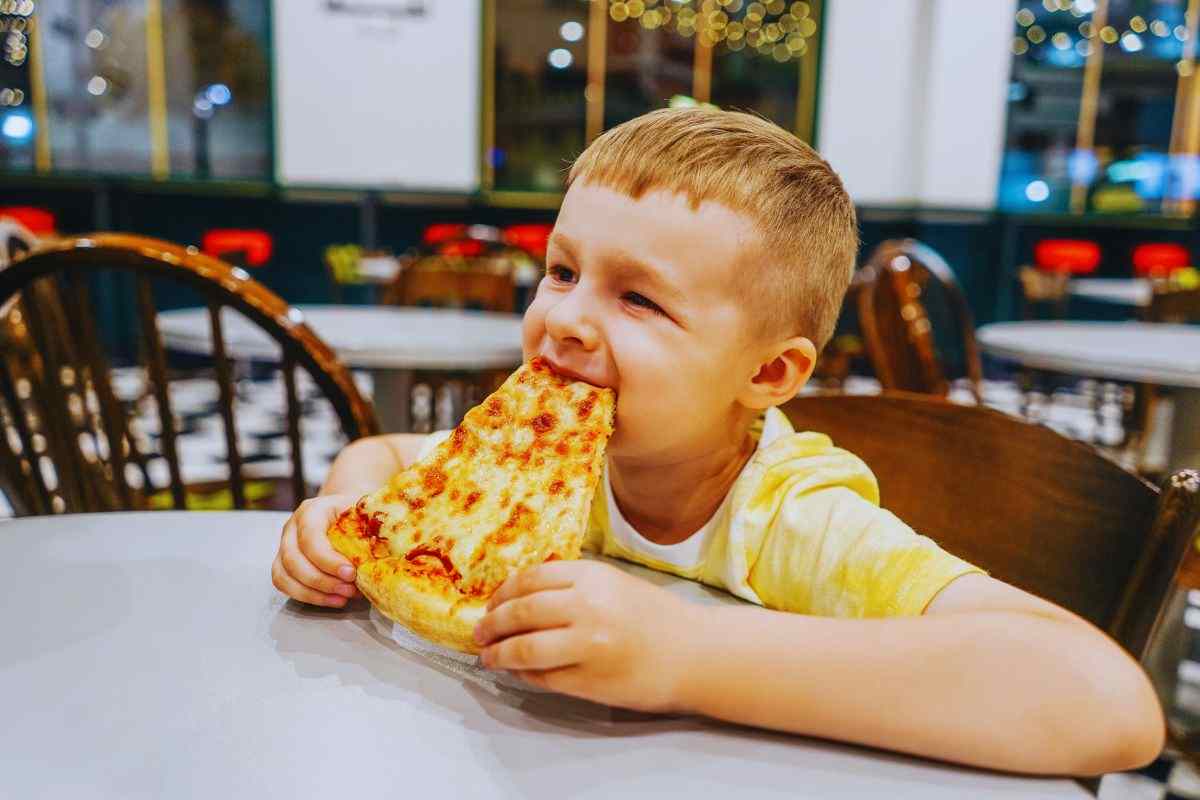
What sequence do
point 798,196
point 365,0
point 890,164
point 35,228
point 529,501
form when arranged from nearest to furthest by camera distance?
point 529,501 → point 798,196 → point 35,228 → point 365,0 → point 890,164

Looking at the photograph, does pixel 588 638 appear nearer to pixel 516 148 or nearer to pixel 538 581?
pixel 538 581

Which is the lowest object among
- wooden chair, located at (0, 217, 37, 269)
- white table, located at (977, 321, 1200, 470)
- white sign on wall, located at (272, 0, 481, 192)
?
white table, located at (977, 321, 1200, 470)

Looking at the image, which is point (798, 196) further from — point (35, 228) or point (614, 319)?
point (35, 228)

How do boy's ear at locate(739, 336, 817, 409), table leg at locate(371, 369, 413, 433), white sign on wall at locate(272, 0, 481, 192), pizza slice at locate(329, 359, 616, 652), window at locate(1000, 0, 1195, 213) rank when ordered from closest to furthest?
pizza slice at locate(329, 359, 616, 652), boy's ear at locate(739, 336, 817, 409), table leg at locate(371, 369, 413, 433), white sign on wall at locate(272, 0, 481, 192), window at locate(1000, 0, 1195, 213)

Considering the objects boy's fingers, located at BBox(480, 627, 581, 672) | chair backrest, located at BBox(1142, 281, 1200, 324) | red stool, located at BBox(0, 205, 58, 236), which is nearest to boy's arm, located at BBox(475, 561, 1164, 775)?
boy's fingers, located at BBox(480, 627, 581, 672)

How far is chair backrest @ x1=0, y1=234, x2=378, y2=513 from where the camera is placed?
112cm

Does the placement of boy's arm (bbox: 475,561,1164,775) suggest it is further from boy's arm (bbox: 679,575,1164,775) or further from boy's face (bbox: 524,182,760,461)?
boy's face (bbox: 524,182,760,461)

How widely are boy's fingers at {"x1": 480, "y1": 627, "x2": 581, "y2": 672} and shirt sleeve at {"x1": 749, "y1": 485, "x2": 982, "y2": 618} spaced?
0.87ft

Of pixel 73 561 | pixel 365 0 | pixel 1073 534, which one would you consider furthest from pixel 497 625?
pixel 365 0

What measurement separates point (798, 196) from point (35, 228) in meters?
6.85

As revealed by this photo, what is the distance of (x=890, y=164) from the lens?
774 centimetres

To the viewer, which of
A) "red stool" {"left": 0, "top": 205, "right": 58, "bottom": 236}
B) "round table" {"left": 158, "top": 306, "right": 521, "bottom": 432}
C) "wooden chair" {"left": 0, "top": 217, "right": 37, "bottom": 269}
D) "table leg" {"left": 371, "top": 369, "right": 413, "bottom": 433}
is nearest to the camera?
"wooden chair" {"left": 0, "top": 217, "right": 37, "bottom": 269}

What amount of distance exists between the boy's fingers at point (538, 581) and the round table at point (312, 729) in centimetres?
7

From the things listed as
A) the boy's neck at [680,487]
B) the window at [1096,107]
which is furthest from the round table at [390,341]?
the window at [1096,107]
